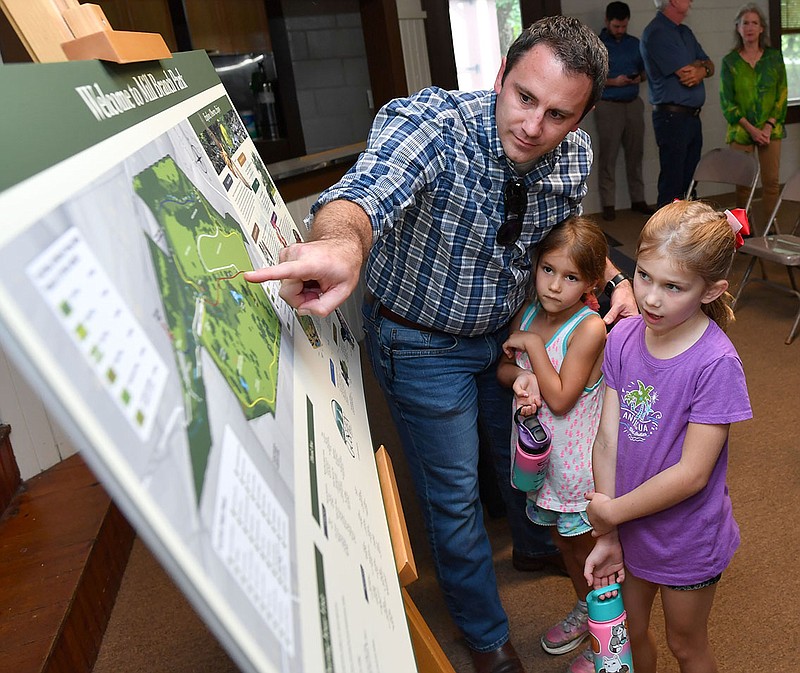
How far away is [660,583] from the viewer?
142 cm

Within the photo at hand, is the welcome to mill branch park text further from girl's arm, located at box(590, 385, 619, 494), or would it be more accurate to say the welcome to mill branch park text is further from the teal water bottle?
the teal water bottle

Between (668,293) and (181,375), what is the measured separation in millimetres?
994

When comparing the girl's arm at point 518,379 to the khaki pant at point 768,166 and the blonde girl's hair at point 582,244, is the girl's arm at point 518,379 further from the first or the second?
the khaki pant at point 768,166

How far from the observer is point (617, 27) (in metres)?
6.24

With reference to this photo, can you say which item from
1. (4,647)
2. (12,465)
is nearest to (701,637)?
(4,647)

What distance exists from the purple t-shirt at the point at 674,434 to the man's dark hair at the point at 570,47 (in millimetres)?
498

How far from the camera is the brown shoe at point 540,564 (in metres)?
2.30

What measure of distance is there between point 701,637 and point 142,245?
4.37ft

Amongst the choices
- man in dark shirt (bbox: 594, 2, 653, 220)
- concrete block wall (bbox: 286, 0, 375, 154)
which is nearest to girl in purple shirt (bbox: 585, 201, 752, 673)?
concrete block wall (bbox: 286, 0, 375, 154)

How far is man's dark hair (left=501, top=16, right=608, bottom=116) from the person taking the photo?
1398 mm

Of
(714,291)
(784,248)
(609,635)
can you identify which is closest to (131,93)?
(714,291)

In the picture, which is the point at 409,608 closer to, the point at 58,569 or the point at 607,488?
the point at 607,488

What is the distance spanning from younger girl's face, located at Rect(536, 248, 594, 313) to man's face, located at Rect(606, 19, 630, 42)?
5.28m

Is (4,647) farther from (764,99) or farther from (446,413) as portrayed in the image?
(764,99)
